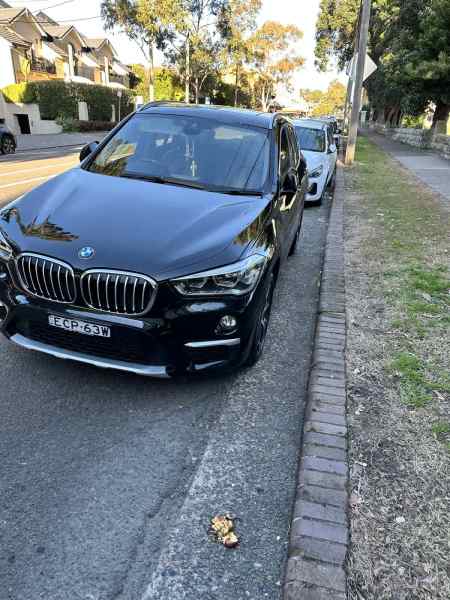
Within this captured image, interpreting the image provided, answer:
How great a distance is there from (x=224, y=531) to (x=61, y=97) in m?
40.1

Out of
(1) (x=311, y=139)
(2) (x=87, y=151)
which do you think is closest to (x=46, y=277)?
(2) (x=87, y=151)

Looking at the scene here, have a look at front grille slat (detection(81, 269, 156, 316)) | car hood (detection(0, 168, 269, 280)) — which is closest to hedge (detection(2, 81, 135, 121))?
car hood (detection(0, 168, 269, 280))

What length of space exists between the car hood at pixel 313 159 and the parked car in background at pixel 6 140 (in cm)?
1220

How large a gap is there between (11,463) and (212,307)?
1.40 metres

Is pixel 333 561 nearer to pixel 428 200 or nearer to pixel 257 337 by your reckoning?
pixel 257 337

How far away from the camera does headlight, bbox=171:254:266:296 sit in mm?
2869

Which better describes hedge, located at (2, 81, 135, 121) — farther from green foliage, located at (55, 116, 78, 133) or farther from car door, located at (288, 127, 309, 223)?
car door, located at (288, 127, 309, 223)

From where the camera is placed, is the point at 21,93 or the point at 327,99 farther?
the point at 327,99

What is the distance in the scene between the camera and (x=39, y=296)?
9.89 feet

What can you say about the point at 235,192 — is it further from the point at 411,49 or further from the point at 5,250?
the point at 411,49

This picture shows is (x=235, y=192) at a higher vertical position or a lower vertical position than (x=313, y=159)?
higher

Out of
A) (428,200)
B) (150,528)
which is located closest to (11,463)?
(150,528)

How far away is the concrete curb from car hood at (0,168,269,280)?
1.15 m

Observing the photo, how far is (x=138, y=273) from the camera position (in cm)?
Answer: 282
